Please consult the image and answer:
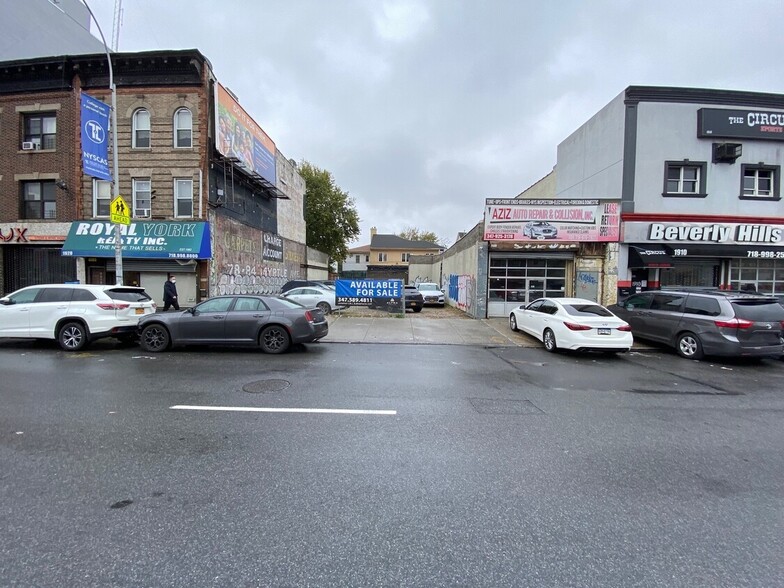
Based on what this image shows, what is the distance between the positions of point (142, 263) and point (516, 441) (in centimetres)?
1722

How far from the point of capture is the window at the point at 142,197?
1616 centimetres

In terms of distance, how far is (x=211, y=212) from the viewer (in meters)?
16.2

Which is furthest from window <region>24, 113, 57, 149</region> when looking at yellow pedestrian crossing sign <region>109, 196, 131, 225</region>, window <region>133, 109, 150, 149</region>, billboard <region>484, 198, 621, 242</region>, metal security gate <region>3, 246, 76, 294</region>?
billboard <region>484, 198, 621, 242</region>

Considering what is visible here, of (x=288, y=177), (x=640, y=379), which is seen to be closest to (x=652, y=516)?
(x=640, y=379)

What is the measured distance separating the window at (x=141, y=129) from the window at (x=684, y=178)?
22.1 meters

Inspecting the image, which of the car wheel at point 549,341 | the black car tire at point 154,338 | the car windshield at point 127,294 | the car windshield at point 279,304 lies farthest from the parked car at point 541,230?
the car windshield at point 127,294

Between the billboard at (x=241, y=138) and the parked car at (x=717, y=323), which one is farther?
the billboard at (x=241, y=138)

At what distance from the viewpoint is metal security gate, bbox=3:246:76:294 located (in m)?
16.3

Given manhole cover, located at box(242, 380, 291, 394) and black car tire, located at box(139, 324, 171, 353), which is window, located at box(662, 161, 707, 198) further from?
black car tire, located at box(139, 324, 171, 353)

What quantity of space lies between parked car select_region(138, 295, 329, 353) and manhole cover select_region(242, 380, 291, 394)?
2.55 metres

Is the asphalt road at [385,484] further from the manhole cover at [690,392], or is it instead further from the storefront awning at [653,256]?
the storefront awning at [653,256]

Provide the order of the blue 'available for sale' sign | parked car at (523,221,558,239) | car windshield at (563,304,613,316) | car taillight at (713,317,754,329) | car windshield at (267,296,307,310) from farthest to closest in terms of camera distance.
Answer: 1. the blue 'available for sale' sign
2. parked car at (523,221,558,239)
3. car windshield at (563,304,613,316)
4. car windshield at (267,296,307,310)
5. car taillight at (713,317,754,329)

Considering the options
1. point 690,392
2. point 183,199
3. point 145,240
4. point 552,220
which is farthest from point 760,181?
point 145,240

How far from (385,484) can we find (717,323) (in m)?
9.73
